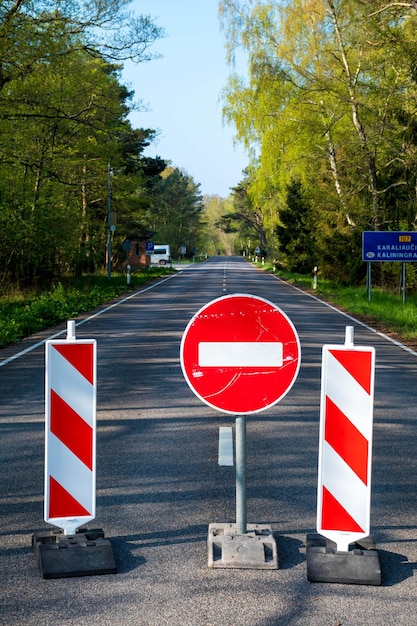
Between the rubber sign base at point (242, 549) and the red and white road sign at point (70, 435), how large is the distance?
30.3 inches

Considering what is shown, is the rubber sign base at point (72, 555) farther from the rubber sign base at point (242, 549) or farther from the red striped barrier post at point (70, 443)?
the rubber sign base at point (242, 549)

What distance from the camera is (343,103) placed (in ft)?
117

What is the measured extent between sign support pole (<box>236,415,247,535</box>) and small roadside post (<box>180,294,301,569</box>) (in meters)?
0.09

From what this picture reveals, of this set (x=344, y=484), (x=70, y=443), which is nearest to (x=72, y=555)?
(x=70, y=443)

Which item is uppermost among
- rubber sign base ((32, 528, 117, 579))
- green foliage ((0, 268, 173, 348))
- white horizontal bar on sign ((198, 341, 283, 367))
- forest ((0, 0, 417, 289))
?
forest ((0, 0, 417, 289))

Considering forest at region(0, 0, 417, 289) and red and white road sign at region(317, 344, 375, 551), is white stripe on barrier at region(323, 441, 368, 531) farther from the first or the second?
forest at region(0, 0, 417, 289)

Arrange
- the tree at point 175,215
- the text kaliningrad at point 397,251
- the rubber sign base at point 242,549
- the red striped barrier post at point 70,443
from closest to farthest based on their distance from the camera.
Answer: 1. the rubber sign base at point 242,549
2. the red striped barrier post at point 70,443
3. the text kaliningrad at point 397,251
4. the tree at point 175,215

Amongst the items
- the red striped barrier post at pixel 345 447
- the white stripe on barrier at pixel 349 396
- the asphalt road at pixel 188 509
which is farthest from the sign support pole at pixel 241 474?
the white stripe on barrier at pixel 349 396

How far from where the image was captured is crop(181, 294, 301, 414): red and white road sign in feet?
16.8

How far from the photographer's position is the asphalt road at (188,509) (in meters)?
4.38

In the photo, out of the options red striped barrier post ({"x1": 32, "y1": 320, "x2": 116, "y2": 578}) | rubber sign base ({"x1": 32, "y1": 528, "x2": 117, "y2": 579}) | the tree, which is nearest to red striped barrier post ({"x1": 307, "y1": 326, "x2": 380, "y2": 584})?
rubber sign base ({"x1": 32, "y1": 528, "x2": 117, "y2": 579})

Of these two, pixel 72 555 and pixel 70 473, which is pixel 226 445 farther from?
pixel 72 555

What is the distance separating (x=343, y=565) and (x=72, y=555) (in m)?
1.47

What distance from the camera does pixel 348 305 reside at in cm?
2966
